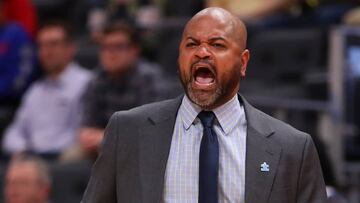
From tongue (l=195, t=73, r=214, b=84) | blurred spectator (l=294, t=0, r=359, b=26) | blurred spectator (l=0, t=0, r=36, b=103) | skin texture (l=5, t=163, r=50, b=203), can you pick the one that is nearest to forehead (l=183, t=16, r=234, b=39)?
tongue (l=195, t=73, r=214, b=84)

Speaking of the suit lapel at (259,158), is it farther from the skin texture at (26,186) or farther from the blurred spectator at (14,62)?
the blurred spectator at (14,62)

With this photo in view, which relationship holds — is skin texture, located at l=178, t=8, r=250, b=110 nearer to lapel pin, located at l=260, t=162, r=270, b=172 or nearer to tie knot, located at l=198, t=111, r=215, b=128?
tie knot, located at l=198, t=111, r=215, b=128

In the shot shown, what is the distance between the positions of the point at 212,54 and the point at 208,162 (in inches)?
12.4

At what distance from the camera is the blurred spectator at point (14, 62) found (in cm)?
738

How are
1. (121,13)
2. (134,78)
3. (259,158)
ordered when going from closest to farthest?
1. (259,158)
2. (134,78)
3. (121,13)

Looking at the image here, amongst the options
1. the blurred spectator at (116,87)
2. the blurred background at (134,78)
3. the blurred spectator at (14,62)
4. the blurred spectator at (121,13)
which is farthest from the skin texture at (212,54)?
the blurred spectator at (121,13)

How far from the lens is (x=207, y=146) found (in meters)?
2.85

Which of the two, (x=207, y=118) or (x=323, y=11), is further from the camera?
(x=323, y=11)

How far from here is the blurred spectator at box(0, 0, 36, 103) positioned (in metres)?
7.38

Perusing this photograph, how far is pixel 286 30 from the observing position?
762cm

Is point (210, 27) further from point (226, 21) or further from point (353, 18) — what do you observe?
point (353, 18)

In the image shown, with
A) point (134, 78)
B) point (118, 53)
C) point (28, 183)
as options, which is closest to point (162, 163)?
point (28, 183)

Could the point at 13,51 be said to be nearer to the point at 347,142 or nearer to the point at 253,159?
the point at 347,142

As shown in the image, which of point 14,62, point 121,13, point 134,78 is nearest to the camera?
point 134,78
